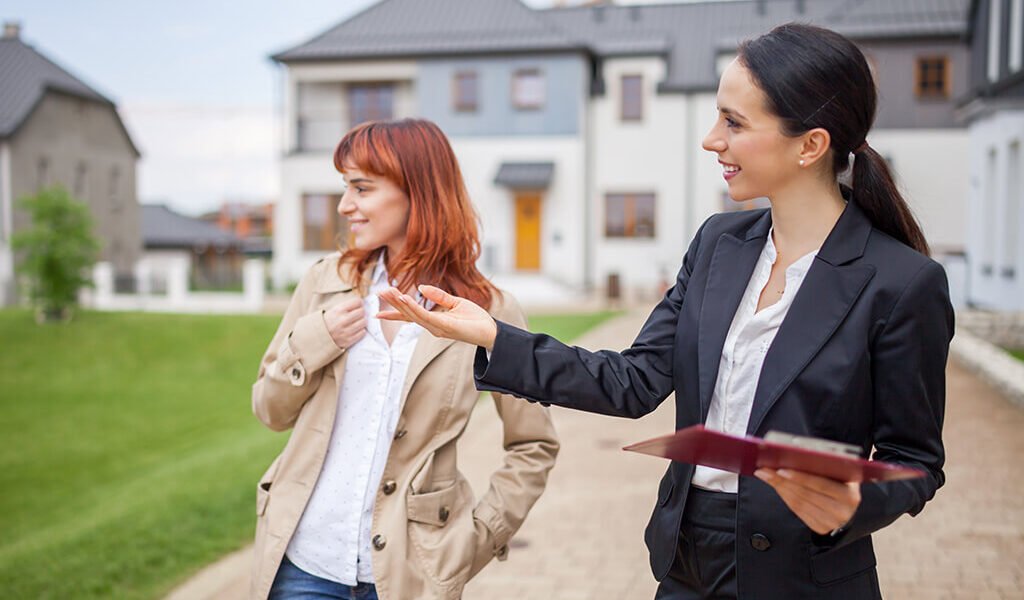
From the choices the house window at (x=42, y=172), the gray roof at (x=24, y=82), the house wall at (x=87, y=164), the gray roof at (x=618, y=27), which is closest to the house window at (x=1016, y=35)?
the gray roof at (x=618, y=27)

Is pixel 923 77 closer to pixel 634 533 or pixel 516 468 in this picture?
pixel 634 533

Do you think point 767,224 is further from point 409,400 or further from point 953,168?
point 953,168

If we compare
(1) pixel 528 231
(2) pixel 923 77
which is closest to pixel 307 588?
(1) pixel 528 231

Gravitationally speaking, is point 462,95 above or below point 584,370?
above

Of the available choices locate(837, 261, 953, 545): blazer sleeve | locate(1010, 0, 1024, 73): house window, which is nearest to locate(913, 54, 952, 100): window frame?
locate(1010, 0, 1024, 73): house window

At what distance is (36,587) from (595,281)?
25756 mm

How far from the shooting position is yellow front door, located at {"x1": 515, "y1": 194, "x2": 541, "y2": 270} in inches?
1193

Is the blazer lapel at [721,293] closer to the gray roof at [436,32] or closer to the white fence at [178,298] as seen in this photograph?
the white fence at [178,298]

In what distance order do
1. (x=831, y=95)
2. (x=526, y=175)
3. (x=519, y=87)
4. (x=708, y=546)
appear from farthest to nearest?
(x=519, y=87), (x=526, y=175), (x=708, y=546), (x=831, y=95)

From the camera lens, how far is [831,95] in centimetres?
206

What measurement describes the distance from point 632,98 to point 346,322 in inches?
1134

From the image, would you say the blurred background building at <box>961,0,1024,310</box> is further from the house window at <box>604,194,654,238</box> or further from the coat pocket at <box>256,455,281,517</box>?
the coat pocket at <box>256,455,281,517</box>

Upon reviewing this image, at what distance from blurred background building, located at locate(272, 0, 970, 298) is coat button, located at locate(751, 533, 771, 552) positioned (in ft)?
88.5

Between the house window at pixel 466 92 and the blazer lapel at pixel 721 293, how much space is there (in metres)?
28.8
